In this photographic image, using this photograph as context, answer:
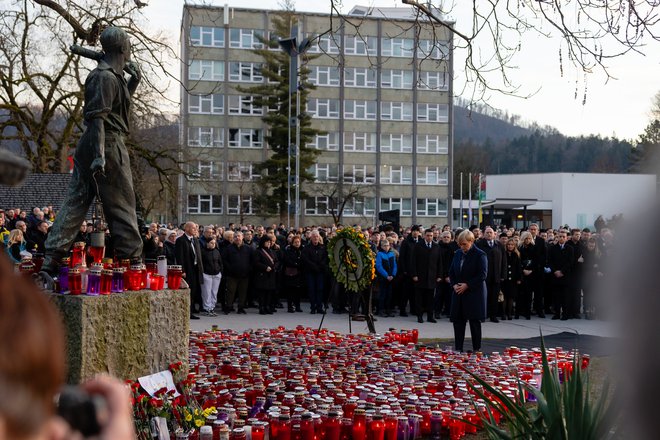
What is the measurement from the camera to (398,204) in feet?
249

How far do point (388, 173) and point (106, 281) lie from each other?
68776 millimetres

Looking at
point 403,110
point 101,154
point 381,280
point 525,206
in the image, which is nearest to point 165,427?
point 101,154

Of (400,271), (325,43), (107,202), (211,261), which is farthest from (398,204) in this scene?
(107,202)

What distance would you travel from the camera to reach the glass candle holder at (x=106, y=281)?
7418 millimetres

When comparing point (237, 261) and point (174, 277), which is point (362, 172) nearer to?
point (237, 261)

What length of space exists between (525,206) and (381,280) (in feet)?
129

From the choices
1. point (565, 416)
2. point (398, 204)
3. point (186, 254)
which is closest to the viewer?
point (565, 416)

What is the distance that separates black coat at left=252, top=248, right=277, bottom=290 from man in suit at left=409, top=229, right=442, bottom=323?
3211 millimetres

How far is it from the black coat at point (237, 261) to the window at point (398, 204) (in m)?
56.3

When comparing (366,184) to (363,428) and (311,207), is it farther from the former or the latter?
(363,428)

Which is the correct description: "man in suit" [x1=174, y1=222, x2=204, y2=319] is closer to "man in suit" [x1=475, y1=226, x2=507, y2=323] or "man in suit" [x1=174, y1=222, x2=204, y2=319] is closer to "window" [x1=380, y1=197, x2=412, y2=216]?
"man in suit" [x1=475, y1=226, x2=507, y2=323]

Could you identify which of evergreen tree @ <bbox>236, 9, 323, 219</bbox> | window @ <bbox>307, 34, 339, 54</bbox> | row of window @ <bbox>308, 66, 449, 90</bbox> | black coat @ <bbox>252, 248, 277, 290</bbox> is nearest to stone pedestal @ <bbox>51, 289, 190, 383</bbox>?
window @ <bbox>307, 34, 339, 54</bbox>

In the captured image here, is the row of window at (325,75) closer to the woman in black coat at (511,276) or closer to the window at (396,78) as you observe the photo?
the window at (396,78)

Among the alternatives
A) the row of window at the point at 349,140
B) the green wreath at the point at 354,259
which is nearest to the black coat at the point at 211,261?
the green wreath at the point at 354,259
